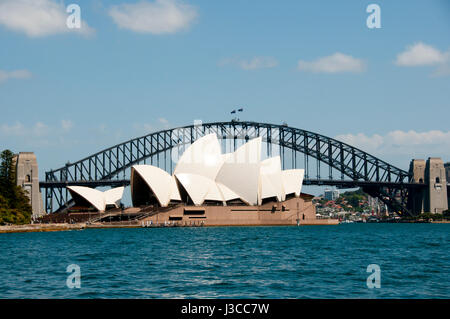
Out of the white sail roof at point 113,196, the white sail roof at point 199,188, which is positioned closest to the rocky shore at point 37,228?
the white sail roof at point 199,188

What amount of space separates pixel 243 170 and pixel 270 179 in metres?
8.48

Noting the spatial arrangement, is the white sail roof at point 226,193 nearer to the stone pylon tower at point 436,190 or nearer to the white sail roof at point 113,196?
the white sail roof at point 113,196

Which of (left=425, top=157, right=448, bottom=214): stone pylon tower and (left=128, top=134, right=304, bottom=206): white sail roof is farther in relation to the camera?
(left=425, top=157, right=448, bottom=214): stone pylon tower

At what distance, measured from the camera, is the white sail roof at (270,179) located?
4483 inches

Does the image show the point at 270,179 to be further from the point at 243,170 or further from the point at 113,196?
the point at 113,196

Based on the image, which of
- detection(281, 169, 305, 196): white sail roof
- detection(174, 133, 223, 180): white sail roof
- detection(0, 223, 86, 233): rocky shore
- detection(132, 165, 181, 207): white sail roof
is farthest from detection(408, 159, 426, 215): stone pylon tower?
detection(0, 223, 86, 233): rocky shore

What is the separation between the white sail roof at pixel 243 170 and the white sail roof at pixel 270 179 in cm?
287

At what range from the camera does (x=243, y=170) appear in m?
109

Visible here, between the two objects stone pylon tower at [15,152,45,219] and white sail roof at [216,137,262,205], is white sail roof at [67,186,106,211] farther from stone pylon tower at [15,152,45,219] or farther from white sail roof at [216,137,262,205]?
white sail roof at [216,137,262,205]

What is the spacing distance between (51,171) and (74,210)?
129 feet

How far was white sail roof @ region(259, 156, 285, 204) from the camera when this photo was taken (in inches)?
4483

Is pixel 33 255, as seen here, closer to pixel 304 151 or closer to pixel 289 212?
pixel 289 212

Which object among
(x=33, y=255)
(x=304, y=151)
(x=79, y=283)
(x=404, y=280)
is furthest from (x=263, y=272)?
(x=304, y=151)

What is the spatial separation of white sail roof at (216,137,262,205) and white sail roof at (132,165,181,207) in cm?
872
